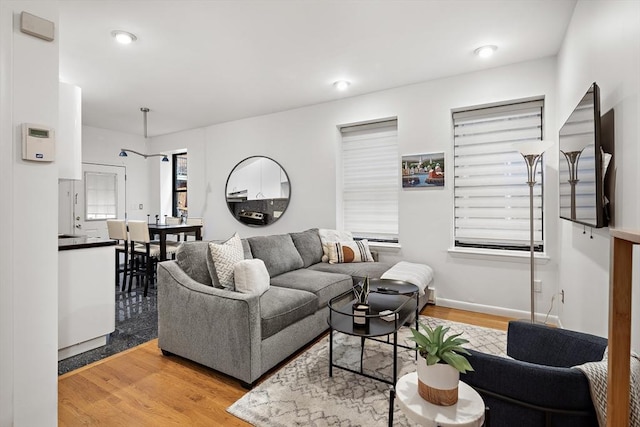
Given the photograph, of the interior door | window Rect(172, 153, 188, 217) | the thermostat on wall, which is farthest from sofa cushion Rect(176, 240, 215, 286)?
window Rect(172, 153, 188, 217)

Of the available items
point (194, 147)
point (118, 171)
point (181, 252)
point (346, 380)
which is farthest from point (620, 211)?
point (118, 171)

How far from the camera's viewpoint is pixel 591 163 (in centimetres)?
175

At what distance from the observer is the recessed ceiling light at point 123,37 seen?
111 inches

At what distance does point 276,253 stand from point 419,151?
214 cm

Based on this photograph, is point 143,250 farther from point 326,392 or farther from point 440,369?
point 440,369

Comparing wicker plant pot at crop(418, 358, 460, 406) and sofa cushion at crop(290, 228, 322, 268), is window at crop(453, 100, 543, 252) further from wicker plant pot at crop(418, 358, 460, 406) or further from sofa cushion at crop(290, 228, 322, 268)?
wicker plant pot at crop(418, 358, 460, 406)

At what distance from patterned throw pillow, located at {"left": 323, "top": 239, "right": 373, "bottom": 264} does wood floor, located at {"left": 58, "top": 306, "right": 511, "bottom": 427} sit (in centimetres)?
200

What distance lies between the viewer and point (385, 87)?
4.13 metres

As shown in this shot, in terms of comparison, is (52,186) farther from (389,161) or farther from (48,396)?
(389,161)

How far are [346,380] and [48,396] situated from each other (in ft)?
5.51

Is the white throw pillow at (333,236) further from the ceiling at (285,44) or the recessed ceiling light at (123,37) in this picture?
the recessed ceiling light at (123,37)

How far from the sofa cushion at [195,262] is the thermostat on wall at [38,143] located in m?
1.15

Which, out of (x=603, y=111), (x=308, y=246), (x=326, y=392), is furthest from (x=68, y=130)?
(x=603, y=111)

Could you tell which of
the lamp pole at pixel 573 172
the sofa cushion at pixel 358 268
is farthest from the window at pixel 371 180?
the lamp pole at pixel 573 172
